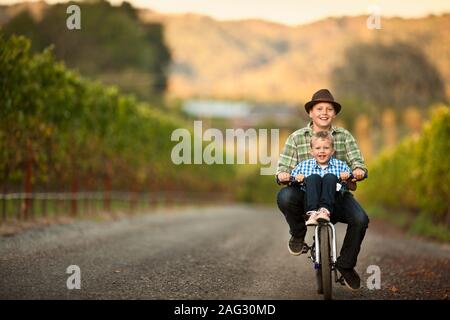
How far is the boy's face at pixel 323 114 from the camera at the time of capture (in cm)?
735

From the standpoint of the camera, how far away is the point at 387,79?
52750 millimetres

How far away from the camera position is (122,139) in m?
26.3

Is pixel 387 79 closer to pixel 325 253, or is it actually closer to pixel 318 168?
pixel 318 168

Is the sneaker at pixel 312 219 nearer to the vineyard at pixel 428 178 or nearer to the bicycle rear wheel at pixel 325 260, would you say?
the bicycle rear wheel at pixel 325 260

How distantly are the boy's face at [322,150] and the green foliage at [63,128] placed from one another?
30.0 feet

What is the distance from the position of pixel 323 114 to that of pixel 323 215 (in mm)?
1177

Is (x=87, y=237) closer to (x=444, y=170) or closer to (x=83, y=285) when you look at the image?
(x=83, y=285)

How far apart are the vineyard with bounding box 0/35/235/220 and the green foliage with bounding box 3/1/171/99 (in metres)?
20.8

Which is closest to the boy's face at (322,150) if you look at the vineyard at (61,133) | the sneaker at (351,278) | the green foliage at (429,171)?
the sneaker at (351,278)

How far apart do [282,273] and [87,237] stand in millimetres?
5624

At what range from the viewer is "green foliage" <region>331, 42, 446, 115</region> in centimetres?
5138
